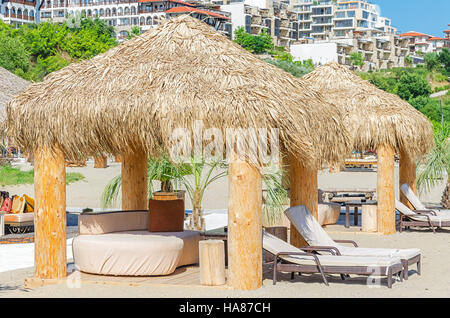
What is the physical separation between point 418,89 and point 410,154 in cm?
6956

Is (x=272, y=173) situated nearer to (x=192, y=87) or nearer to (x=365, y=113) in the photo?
(x=365, y=113)

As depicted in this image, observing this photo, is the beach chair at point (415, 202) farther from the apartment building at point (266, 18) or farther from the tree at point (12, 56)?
the apartment building at point (266, 18)

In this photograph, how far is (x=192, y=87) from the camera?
7.72 meters

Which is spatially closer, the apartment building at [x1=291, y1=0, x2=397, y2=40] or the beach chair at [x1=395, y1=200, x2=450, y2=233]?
the beach chair at [x1=395, y1=200, x2=450, y2=233]

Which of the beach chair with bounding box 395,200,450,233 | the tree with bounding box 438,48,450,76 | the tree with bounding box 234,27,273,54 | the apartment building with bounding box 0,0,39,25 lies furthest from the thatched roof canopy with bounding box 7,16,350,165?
the apartment building with bounding box 0,0,39,25

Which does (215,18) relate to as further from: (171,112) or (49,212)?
(171,112)

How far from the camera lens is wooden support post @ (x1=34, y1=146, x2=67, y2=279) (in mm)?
8008

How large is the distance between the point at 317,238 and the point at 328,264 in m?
1.06

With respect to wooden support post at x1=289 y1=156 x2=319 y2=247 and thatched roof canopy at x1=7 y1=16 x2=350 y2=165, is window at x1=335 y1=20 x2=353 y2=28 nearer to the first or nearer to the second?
wooden support post at x1=289 y1=156 x2=319 y2=247

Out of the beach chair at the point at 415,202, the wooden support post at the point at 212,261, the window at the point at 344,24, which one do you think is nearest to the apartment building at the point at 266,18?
the window at the point at 344,24

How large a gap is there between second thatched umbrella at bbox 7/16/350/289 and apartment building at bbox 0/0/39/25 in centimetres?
9711

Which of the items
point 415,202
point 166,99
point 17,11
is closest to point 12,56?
point 17,11

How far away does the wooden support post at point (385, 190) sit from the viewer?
13.2 m
